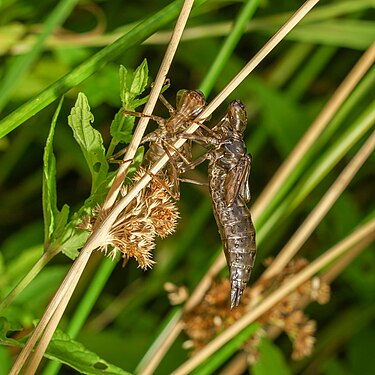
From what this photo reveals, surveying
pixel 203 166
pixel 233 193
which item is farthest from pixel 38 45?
pixel 203 166

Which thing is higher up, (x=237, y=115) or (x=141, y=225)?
(x=237, y=115)

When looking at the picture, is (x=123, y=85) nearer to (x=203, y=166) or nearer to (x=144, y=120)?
(x=144, y=120)

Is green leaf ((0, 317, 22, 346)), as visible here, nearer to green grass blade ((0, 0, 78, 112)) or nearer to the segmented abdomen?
the segmented abdomen

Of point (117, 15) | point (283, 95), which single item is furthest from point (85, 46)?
point (283, 95)

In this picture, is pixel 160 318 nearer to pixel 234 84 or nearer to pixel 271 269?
pixel 271 269

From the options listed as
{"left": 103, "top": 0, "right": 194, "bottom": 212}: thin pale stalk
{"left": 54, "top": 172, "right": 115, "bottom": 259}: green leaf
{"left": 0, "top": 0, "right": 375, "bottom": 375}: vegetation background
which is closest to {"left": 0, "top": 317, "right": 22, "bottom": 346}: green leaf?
{"left": 54, "top": 172, "right": 115, "bottom": 259}: green leaf

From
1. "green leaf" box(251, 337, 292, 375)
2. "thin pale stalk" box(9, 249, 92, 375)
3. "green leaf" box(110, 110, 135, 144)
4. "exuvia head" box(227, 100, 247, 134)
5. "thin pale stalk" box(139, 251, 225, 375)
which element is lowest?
"green leaf" box(251, 337, 292, 375)

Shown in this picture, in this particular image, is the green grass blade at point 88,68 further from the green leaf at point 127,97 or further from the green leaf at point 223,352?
the green leaf at point 223,352
